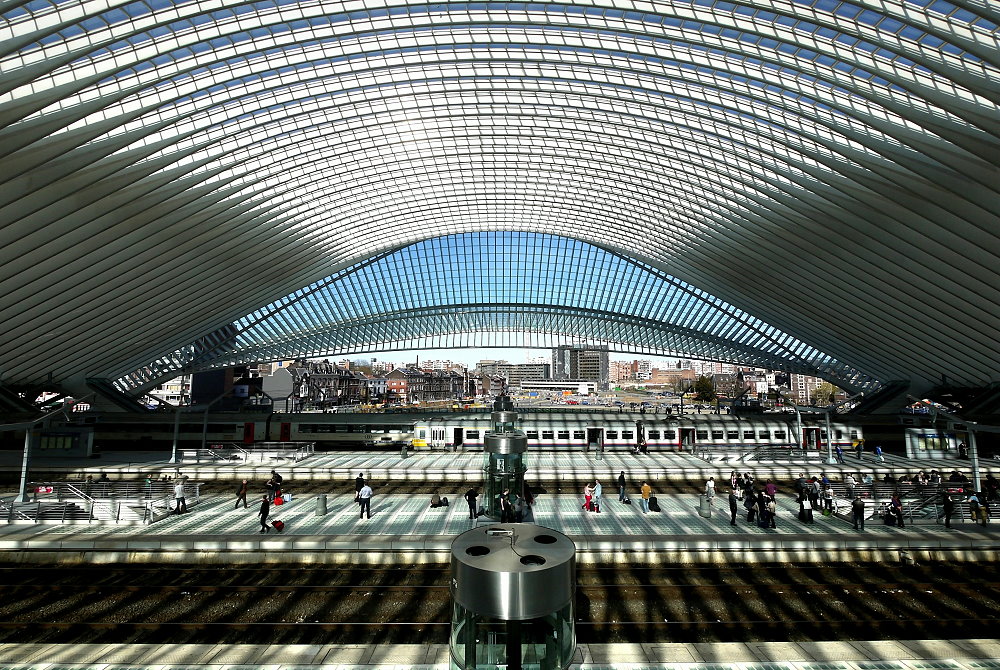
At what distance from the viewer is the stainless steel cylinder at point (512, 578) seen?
5586 millimetres

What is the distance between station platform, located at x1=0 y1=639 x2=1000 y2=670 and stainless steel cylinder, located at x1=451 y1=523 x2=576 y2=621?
5825mm

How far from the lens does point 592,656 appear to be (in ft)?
36.2

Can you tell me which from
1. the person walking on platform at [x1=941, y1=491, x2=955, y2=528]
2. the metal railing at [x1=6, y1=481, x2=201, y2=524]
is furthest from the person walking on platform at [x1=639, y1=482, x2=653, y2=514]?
the metal railing at [x1=6, y1=481, x2=201, y2=524]

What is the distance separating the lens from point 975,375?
41.7 m

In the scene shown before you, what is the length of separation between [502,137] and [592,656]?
33379 millimetres

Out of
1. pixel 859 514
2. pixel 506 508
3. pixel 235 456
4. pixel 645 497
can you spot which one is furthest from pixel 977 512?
pixel 235 456

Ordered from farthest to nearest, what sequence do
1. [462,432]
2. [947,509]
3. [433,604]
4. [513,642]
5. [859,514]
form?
[462,432] < [947,509] < [859,514] < [433,604] < [513,642]

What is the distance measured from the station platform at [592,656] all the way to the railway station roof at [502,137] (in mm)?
14756

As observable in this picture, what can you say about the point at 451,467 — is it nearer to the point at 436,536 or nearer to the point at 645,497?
the point at 645,497

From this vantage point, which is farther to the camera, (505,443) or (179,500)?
(179,500)

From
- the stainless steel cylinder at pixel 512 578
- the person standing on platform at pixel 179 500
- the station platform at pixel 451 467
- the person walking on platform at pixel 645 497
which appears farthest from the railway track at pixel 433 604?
the station platform at pixel 451 467

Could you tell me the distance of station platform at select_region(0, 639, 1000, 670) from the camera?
10727 mm

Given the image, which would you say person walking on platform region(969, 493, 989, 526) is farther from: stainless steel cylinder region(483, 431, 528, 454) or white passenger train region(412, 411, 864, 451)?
white passenger train region(412, 411, 864, 451)

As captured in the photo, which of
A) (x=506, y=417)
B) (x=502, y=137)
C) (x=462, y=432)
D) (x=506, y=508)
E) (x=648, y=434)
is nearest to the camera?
(x=506, y=508)
